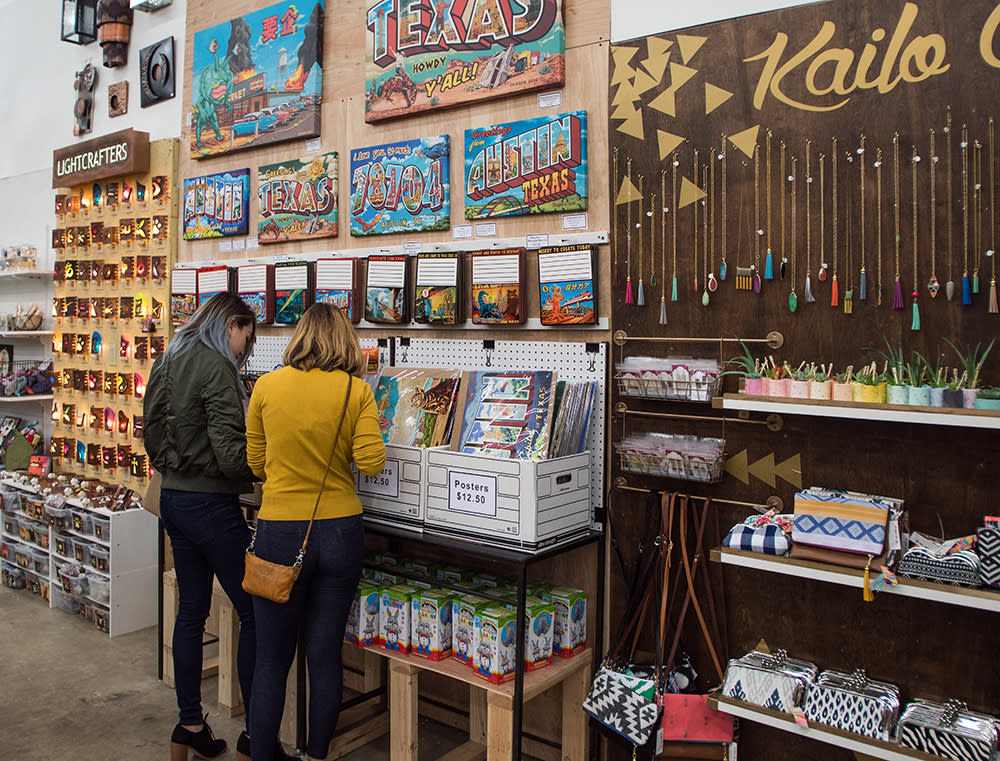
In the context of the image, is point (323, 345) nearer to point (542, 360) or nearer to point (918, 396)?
point (542, 360)

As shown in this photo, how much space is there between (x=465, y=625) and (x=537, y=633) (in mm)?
259

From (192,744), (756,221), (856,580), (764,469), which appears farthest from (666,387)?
(192,744)

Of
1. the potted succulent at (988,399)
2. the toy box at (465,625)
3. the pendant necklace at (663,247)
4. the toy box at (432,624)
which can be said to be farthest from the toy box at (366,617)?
the potted succulent at (988,399)

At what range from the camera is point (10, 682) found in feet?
12.3

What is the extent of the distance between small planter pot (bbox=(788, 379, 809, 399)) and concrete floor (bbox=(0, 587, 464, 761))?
2.05 m

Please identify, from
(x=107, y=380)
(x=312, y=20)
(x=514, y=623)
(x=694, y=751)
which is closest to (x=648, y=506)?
(x=514, y=623)

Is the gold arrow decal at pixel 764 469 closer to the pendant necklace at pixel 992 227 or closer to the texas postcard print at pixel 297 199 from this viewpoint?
the pendant necklace at pixel 992 227

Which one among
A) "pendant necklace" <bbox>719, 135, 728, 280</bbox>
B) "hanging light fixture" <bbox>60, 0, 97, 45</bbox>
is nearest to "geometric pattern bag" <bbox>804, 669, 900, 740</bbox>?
"pendant necklace" <bbox>719, 135, 728, 280</bbox>

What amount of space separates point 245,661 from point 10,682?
1614 mm

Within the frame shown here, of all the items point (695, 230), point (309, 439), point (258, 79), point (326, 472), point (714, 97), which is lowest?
point (326, 472)

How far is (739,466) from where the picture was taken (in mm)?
2672

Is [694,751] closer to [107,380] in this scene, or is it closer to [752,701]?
[752,701]

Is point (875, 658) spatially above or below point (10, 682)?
above

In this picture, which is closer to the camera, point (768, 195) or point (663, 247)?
point (768, 195)
